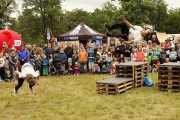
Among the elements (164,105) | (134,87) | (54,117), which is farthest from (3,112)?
(134,87)

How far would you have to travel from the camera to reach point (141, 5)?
4997 centimetres

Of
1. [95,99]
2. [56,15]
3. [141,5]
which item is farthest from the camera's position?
[141,5]

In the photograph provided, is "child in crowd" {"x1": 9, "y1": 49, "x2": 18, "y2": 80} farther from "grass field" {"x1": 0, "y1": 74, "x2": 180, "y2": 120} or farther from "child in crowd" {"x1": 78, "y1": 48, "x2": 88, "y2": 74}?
"child in crowd" {"x1": 78, "y1": 48, "x2": 88, "y2": 74}

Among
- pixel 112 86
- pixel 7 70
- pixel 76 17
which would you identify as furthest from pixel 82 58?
pixel 76 17

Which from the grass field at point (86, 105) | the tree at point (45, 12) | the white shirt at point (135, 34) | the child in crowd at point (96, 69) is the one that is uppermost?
the tree at point (45, 12)

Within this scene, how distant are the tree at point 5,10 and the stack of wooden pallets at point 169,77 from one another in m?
39.4

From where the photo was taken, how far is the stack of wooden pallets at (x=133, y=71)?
10.9m

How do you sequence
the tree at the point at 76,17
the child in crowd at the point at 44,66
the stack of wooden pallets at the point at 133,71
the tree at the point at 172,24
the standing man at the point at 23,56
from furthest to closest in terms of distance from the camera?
the tree at the point at 172,24
the tree at the point at 76,17
the child in crowd at the point at 44,66
the standing man at the point at 23,56
the stack of wooden pallets at the point at 133,71

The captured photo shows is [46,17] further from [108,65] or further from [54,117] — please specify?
[54,117]

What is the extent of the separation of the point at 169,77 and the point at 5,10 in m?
40.6

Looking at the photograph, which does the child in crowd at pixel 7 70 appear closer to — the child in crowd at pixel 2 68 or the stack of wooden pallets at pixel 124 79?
the child in crowd at pixel 2 68

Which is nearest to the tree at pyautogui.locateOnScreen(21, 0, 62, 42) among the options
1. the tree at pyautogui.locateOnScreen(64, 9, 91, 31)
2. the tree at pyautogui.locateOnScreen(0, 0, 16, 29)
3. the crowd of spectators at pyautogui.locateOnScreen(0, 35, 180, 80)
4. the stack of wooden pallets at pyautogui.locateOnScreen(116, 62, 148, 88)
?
the tree at pyautogui.locateOnScreen(0, 0, 16, 29)

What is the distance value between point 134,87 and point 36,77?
3735mm

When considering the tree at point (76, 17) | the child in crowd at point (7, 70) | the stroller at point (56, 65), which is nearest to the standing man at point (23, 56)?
the child in crowd at point (7, 70)
